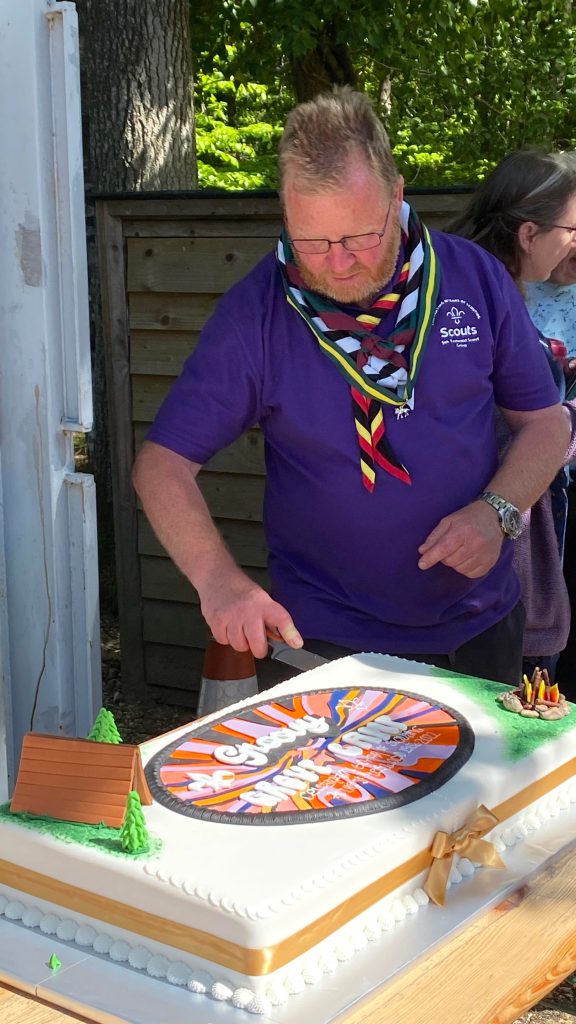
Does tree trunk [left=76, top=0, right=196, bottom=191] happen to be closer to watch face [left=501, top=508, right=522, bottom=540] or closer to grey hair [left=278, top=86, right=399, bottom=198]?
grey hair [left=278, top=86, right=399, bottom=198]

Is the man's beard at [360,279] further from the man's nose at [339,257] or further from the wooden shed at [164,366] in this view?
the wooden shed at [164,366]

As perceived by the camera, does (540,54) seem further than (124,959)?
Yes

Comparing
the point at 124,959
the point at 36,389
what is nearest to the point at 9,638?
the point at 36,389

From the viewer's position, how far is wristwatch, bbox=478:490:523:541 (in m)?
2.17

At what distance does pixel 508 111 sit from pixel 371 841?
38.0 ft

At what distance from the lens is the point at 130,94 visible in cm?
508

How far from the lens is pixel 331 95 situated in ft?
6.97

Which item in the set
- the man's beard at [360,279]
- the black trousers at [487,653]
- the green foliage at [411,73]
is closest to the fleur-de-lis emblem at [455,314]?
the man's beard at [360,279]

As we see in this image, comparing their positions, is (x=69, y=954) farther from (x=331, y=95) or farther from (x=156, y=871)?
(x=331, y=95)

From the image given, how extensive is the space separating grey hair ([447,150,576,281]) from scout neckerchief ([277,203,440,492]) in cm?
65

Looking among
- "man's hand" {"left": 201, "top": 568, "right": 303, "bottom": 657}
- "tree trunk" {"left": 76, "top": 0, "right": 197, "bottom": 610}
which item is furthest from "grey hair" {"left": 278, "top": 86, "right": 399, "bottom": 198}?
"tree trunk" {"left": 76, "top": 0, "right": 197, "bottom": 610}

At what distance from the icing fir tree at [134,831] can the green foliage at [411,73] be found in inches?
217

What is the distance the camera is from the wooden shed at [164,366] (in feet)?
13.4

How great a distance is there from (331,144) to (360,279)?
0.23 meters
